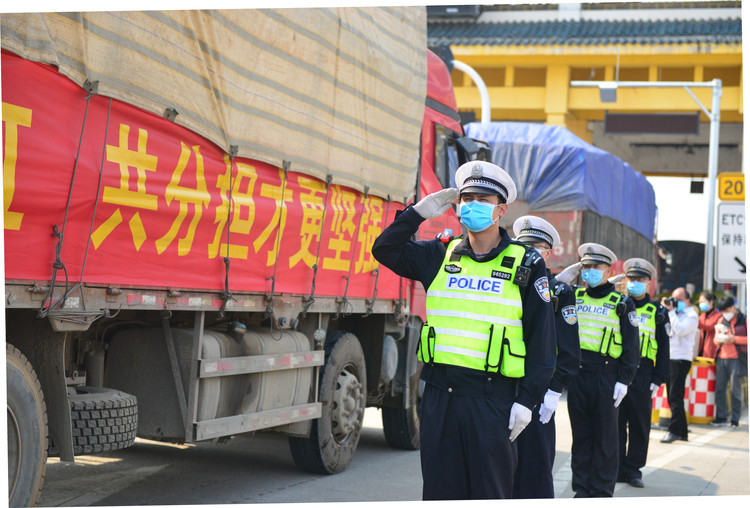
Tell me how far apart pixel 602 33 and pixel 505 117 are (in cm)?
374

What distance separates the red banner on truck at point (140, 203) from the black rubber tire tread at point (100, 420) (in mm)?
685

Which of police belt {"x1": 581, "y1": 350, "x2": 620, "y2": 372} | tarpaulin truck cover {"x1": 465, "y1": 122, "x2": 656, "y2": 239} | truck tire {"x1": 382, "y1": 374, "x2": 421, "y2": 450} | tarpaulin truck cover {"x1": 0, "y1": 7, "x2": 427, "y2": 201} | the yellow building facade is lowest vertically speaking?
truck tire {"x1": 382, "y1": 374, "x2": 421, "y2": 450}

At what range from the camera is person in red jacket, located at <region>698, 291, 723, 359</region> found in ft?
50.0

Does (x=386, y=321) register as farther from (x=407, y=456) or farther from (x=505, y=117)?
(x=505, y=117)

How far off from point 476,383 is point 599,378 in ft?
11.1

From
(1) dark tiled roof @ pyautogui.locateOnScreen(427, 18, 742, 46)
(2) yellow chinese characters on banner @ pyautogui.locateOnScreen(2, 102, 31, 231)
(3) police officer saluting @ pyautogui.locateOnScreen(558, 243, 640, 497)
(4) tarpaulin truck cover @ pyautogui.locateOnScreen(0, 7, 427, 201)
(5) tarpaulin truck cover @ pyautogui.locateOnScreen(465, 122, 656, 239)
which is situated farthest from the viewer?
(1) dark tiled roof @ pyautogui.locateOnScreen(427, 18, 742, 46)

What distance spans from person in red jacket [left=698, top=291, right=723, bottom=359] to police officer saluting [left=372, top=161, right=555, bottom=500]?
11.1 meters

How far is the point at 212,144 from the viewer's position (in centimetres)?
643

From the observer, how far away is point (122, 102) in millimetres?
5516

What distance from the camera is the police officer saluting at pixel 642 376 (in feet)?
30.1

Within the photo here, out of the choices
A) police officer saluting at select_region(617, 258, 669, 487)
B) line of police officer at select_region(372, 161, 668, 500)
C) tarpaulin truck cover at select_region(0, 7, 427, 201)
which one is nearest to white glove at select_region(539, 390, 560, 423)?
line of police officer at select_region(372, 161, 668, 500)

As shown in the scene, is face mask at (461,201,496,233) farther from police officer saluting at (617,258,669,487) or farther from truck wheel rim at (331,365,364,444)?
police officer saluting at (617,258,669,487)

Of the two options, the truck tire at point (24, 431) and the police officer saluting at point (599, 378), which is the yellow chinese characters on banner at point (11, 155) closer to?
the truck tire at point (24, 431)

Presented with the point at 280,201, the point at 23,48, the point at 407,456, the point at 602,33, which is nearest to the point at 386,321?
the point at 407,456
